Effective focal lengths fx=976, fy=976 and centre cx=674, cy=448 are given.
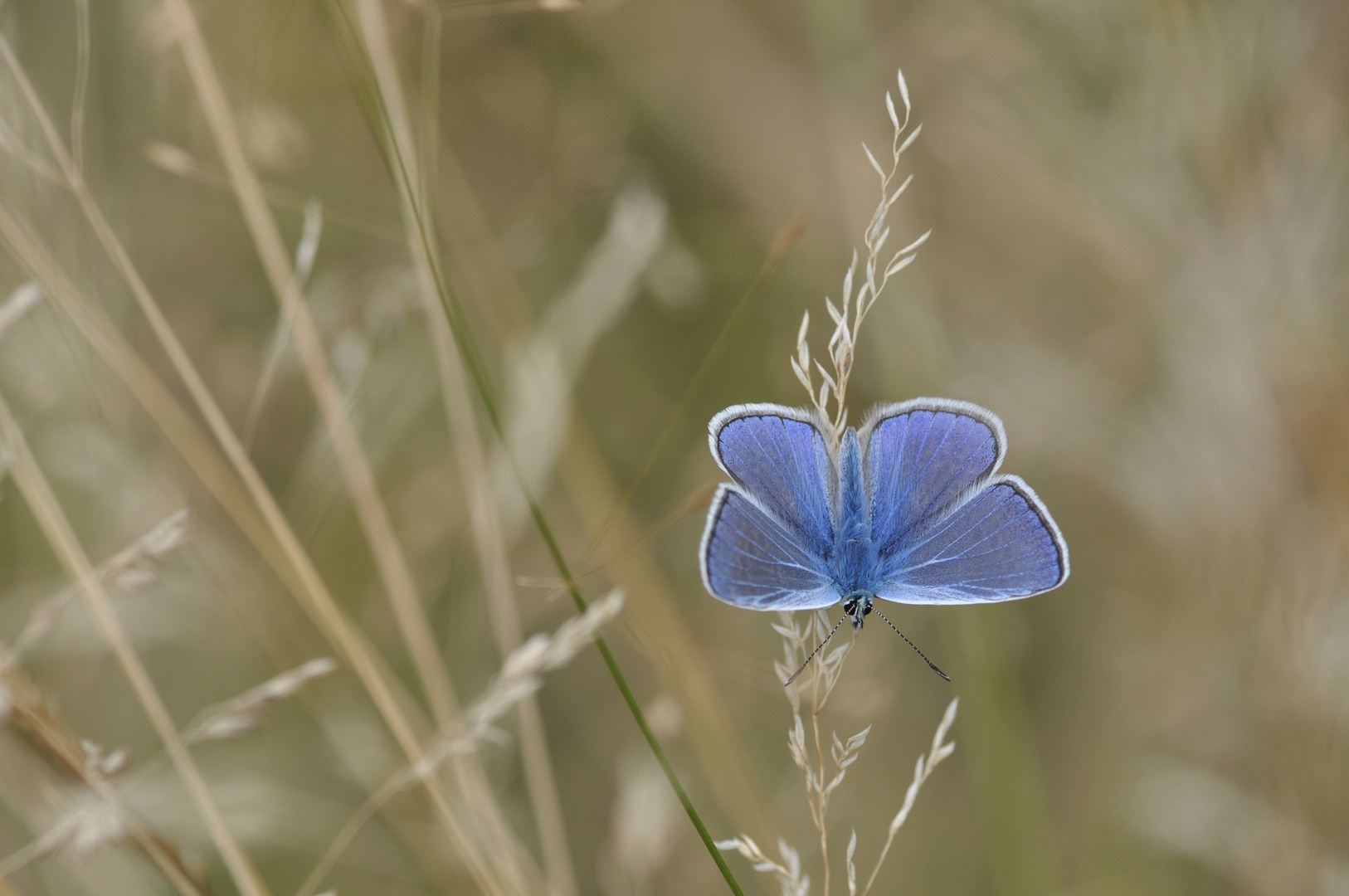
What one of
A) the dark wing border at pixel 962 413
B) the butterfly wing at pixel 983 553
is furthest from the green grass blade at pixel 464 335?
the butterfly wing at pixel 983 553

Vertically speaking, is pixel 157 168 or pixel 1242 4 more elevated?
pixel 1242 4

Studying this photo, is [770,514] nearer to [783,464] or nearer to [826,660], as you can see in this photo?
[783,464]

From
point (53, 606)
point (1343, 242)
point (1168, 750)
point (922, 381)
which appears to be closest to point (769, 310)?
point (922, 381)

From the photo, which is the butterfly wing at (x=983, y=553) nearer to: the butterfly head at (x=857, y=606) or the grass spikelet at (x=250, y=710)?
the butterfly head at (x=857, y=606)

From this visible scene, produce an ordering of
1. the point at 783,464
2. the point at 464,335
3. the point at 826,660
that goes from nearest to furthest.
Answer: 1. the point at 464,335
2. the point at 826,660
3. the point at 783,464

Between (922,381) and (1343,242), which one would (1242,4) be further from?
(922,381)

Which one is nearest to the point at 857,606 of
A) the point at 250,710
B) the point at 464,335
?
the point at 464,335
